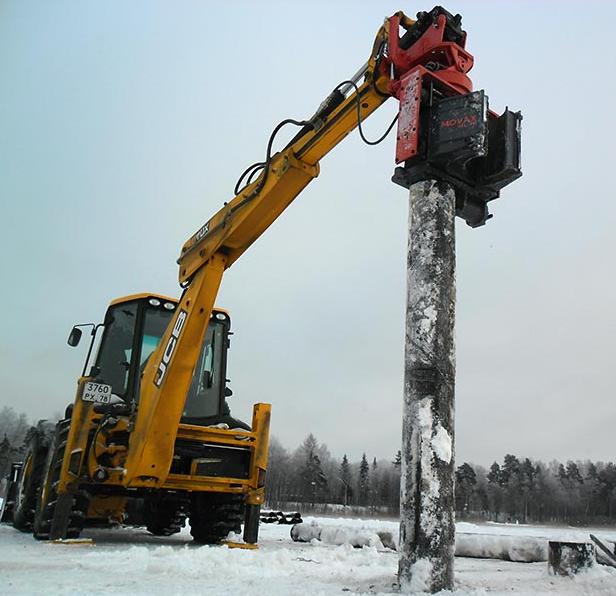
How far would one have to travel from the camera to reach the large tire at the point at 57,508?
659 cm

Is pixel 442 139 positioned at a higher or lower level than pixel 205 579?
higher

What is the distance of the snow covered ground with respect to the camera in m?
3.75

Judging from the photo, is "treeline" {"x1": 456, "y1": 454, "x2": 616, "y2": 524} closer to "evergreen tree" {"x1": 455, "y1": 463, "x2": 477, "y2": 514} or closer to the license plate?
"evergreen tree" {"x1": 455, "y1": 463, "x2": 477, "y2": 514}

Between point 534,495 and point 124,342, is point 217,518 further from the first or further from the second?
point 534,495

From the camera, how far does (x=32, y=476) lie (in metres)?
8.22

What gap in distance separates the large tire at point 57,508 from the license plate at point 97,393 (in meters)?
0.65

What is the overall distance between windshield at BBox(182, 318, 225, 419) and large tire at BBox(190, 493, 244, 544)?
3.52 ft

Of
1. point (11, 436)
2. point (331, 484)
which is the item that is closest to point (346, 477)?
point (331, 484)

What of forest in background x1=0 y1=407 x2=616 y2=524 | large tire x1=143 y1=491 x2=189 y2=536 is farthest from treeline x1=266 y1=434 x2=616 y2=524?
large tire x1=143 y1=491 x2=189 y2=536

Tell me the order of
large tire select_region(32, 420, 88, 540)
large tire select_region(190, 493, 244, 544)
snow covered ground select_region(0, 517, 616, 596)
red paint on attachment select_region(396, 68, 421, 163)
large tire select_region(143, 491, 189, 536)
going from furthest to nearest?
large tire select_region(143, 491, 189, 536), large tire select_region(190, 493, 244, 544), large tire select_region(32, 420, 88, 540), red paint on attachment select_region(396, 68, 421, 163), snow covered ground select_region(0, 517, 616, 596)

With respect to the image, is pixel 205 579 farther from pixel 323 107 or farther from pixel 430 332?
pixel 323 107

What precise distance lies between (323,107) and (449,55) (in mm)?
1613

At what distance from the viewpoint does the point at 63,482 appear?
6742 millimetres

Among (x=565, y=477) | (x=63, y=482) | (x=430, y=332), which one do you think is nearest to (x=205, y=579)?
(x=430, y=332)
